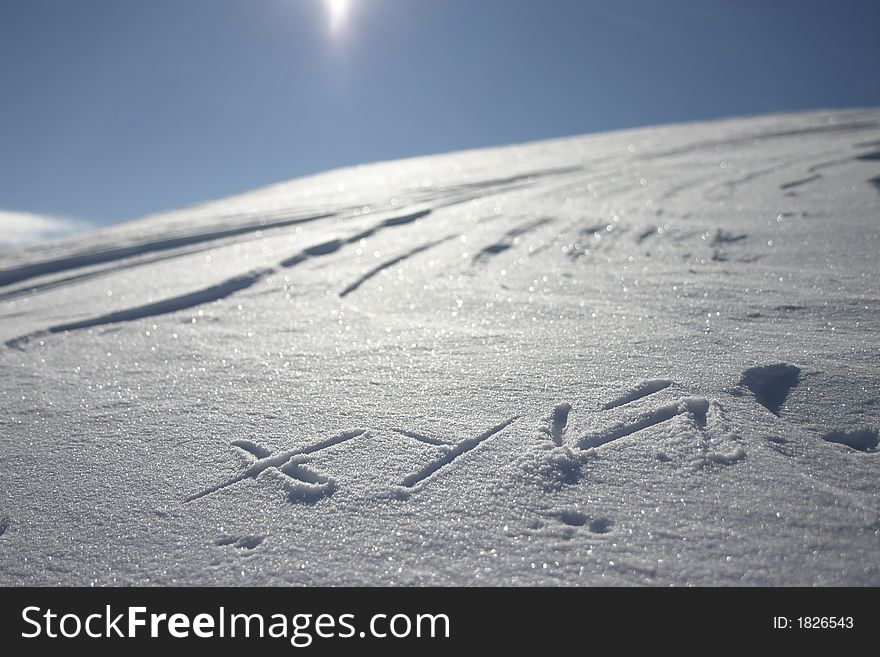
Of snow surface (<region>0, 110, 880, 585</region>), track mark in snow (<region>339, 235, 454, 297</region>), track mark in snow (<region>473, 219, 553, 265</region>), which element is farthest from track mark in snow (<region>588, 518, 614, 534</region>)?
track mark in snow (<region>473, 219, 553, 265</region>)

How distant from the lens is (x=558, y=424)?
1515mm

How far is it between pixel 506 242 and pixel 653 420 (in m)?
2.16

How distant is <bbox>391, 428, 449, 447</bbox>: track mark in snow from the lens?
4.82 ft

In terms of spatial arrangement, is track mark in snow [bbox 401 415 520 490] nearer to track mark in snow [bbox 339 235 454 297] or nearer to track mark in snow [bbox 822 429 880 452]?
track mark in snow [bbox 822 429 880 452]

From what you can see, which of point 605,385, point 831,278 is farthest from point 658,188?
point 605,385

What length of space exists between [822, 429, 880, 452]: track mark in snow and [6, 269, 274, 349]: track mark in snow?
9.11 ft

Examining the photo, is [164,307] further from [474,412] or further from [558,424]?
[558,424]

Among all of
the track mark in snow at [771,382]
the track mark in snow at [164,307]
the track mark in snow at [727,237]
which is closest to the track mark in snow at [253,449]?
the track mark in snow at [771,382]

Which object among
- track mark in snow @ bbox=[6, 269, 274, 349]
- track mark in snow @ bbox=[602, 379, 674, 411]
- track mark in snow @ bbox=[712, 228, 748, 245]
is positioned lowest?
track mark in snow @ bbox=[602, 379, 674, 411]

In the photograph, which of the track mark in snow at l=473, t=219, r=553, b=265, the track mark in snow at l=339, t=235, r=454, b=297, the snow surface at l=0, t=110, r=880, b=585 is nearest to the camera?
the snow surface at l=0, t=110, r=880, b=585

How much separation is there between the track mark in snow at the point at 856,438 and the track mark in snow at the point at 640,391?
411mm

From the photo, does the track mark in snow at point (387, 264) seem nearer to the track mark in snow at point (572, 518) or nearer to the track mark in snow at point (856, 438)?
the track mark in snow at point (572, 518)

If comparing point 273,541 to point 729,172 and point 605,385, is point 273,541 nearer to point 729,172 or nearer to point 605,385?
point 605,385

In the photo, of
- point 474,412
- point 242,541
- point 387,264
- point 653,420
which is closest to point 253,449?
point 242,541
